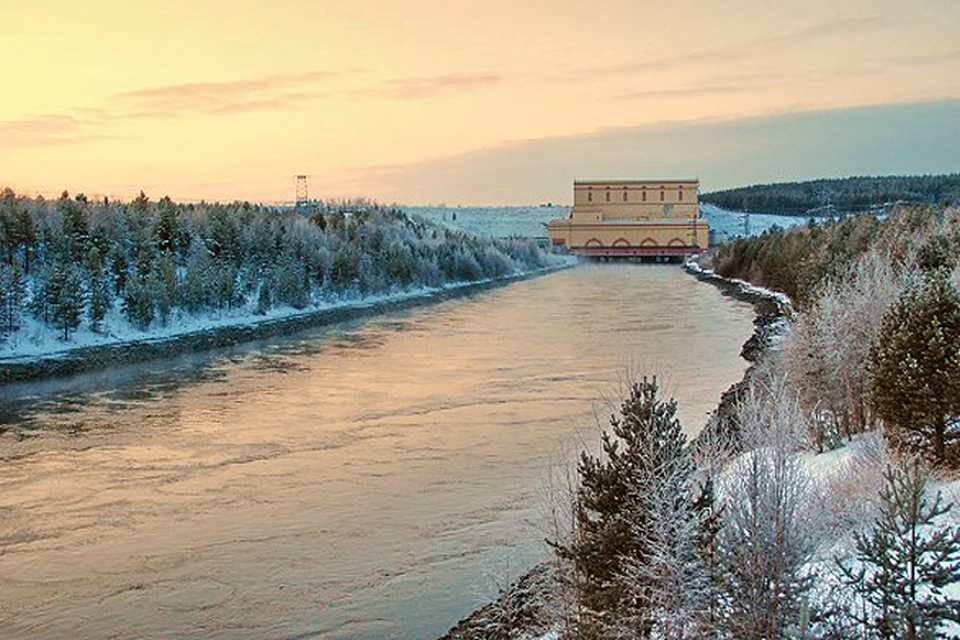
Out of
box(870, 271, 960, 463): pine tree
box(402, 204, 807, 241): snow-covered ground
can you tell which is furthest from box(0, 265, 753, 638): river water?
box(402, 204, 807, 241): snow-covered ground

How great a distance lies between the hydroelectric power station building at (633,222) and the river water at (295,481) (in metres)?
80.4

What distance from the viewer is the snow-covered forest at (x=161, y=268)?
1259 inches

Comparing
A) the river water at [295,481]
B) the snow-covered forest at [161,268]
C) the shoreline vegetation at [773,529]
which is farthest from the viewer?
the snow-covered forest at [161,268]

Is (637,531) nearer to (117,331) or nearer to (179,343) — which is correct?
(179,343)

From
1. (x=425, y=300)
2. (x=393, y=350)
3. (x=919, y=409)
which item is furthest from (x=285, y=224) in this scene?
(x=919, y=409)

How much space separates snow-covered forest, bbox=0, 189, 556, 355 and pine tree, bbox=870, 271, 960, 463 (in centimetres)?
2754

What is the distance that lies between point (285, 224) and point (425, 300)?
1026 centimetres

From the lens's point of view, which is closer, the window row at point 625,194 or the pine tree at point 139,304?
the pine tree at point 139,304

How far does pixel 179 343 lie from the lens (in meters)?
34.4

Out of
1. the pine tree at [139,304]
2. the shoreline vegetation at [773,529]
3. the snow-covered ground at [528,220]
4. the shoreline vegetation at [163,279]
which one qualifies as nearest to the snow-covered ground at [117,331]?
the shoreline vegetation at [163,279]

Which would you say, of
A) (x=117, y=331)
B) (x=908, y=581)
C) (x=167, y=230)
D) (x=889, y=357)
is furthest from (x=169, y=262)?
(x=908, y=581)

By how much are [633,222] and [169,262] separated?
80.9m

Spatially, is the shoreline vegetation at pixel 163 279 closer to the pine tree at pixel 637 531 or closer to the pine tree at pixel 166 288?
the pine tree at pixel 166 288

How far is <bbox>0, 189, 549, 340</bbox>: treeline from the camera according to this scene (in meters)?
33.0
